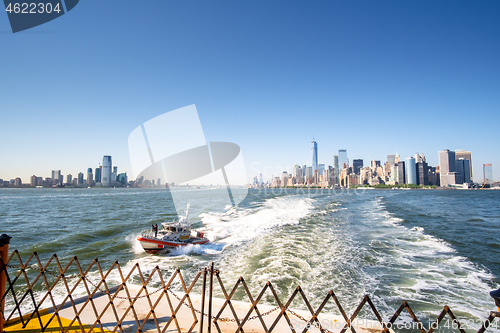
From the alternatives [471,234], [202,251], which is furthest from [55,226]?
[471,234]

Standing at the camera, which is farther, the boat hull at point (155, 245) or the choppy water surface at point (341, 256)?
the boat hull at point (155, 245)

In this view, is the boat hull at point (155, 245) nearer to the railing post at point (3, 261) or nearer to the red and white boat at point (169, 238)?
the red and white boat at point (169, 238)

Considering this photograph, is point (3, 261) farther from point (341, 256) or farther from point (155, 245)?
point (341, 256)

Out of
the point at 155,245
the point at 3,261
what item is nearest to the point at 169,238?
the point at 155,245

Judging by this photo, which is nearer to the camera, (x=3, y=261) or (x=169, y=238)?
(x=3, y=261)

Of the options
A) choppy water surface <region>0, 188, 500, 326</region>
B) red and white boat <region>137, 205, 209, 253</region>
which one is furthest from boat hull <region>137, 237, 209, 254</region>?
choppy water surface <region>0, 188, 500, 326</region>

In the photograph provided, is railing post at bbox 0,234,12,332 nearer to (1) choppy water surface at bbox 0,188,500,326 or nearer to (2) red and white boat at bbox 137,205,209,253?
(1) choppy water surface at bbox 0,188,500,326

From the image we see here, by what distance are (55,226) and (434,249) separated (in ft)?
131

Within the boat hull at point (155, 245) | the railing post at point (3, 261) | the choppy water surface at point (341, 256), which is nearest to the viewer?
the railing post at point (3, 261)

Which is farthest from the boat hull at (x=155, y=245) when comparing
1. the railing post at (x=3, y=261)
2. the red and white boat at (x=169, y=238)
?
the railing post at (x=3, y=261)

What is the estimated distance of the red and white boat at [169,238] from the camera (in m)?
19.7

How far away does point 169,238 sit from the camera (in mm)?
20750

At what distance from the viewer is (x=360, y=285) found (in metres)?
11.7

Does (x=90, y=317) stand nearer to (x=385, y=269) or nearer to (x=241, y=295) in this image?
(x=241, y=295)
